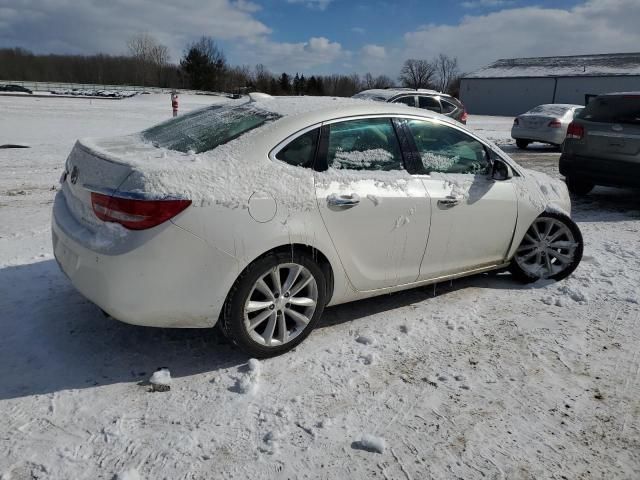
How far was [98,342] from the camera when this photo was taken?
3.35 meters

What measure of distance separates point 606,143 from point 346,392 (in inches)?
261

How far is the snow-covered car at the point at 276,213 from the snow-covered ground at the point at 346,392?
0.34m

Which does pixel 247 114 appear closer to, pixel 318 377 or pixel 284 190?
pixel 284 190

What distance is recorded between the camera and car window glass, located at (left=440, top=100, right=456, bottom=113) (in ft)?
46.2

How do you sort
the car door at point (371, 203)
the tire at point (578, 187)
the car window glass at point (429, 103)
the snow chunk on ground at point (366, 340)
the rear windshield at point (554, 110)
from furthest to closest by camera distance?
the rear windshield at point (554, 110)
the car window glass at point (429, 103)
the tire at point (578, 187)
the snow chunk on ground at point (366, 340)
the car door at point (371, 203)

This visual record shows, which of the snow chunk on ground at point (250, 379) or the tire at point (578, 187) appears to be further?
the tire at point (578, 187)

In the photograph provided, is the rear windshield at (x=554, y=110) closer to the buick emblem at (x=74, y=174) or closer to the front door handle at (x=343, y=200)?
the front door handle at (x=343, y=200)

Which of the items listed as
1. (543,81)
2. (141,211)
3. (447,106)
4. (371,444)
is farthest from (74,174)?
(543,81)

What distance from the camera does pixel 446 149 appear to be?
3.96 meters

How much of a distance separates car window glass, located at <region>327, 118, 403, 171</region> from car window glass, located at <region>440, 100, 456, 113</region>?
11050 millimetres

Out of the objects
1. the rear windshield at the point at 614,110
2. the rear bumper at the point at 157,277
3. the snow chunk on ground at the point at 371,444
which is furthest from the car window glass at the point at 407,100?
the snow chunk on ground at the point at 371,444

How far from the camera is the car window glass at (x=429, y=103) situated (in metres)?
13.6

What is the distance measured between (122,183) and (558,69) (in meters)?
62.0

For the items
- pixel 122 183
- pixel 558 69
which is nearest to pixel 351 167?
pixel 122 183
